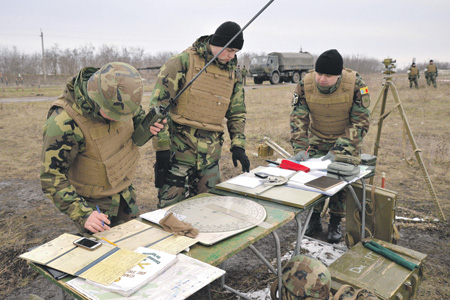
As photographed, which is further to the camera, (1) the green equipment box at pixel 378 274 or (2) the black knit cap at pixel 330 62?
Result: (2) the black knit cap at pixel 330 62

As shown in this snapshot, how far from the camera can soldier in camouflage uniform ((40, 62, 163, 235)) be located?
1.83m

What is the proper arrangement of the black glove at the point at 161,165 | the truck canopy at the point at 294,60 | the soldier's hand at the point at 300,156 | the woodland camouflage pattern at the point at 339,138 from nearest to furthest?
the black glove at the point at 161,165 → the soldier's hand at the point at 300,156 → the woodland camouflage pattern at the point at 339,138 → the truck canopy at the point at 294,60

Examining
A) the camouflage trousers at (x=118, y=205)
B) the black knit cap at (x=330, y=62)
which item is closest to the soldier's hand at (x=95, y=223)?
the camouflage trousers at (x=118, y=205)

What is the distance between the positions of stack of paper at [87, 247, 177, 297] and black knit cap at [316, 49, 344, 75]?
95.3 inches

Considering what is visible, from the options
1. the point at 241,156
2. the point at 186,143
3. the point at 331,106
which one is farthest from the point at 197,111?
the point at 331,106

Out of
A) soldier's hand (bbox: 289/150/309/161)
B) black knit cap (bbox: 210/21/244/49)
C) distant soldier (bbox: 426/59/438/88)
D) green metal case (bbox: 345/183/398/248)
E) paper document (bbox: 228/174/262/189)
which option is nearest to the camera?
paper document (bbox: 228/174/262/189)

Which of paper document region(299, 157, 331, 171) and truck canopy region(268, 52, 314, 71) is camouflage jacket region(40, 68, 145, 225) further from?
truck canopy region(268, 52, 314, 71)

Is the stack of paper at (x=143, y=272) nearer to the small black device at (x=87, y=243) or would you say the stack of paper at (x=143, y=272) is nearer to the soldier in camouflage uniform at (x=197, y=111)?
the small black device at (x=87, y=243)

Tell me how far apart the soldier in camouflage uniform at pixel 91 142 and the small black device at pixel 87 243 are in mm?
157

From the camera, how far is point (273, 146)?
3.53m

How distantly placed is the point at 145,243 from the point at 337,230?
2588 millimetres

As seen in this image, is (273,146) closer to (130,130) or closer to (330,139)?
(330,139)

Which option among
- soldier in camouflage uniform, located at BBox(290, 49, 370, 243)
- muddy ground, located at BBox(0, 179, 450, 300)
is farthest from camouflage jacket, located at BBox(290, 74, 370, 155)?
muddy ground, located at BBox(0, 179, 450, 300)

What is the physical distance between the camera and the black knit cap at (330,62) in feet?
10.2
